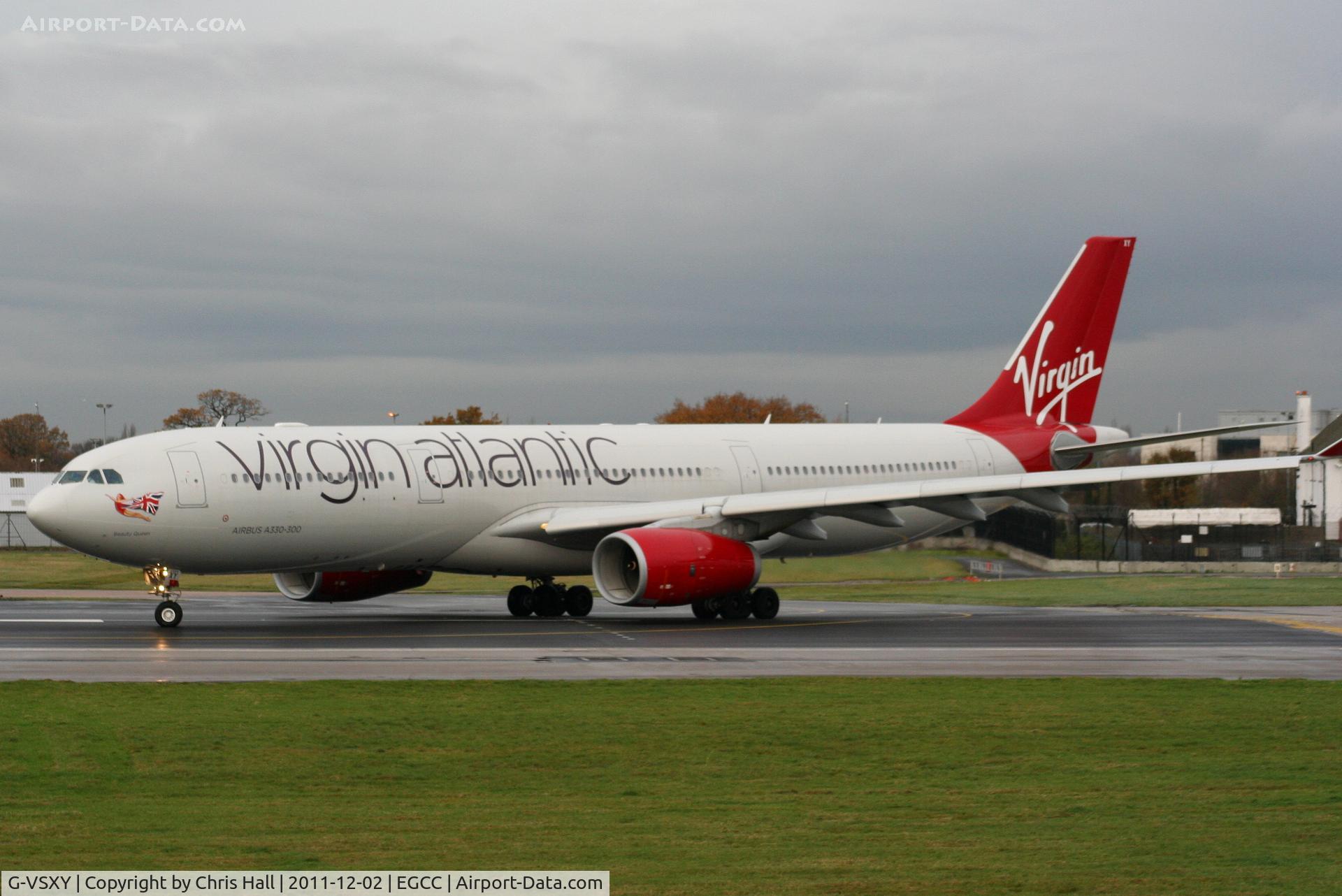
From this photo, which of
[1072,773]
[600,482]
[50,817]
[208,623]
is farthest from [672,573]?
[50,817]

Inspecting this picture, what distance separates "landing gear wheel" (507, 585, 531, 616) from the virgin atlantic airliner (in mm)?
35

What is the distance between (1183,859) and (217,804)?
7331mm

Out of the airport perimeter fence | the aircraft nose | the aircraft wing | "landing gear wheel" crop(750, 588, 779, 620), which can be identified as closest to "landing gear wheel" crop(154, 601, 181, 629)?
the aircraft nose

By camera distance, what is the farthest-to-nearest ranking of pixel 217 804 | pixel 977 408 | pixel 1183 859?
pixel 977 408 < pixel 217 804 < pixel 1183 859

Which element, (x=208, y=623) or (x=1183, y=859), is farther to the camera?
(x=208, y=623)

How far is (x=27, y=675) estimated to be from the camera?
21734 mm

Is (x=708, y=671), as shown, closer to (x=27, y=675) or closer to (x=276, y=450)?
(x=27, y=675)

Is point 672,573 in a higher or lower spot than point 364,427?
lower

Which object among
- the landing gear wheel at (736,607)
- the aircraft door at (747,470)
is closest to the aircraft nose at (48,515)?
the landing gear wheel at (736,607)

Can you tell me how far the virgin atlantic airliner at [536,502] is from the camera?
98.6 ft

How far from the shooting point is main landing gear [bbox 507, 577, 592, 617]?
3531cm

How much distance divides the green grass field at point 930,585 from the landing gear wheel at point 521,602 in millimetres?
7055

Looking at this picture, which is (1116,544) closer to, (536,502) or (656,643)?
(536,502)

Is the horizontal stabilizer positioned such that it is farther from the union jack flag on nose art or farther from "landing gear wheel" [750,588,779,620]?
the union jack flag on nose art
